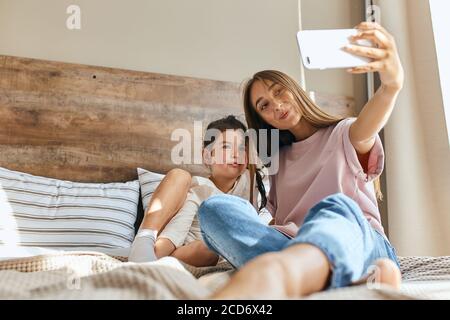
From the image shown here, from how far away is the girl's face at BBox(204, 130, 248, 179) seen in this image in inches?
65.7

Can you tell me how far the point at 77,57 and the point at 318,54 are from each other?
1261 mm

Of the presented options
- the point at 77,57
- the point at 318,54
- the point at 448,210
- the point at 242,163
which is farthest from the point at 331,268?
the point at 77,57

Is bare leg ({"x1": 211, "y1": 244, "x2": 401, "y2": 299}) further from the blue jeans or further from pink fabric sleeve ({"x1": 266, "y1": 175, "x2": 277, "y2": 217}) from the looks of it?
pink fabric sleeve ({"x1": 266, "y1": 175, "x2": 277, "y2": 217})

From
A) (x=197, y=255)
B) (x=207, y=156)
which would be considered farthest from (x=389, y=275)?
(x=207, y=156)

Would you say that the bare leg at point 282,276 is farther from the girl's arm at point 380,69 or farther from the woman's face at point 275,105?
the woman's face at point 275,105

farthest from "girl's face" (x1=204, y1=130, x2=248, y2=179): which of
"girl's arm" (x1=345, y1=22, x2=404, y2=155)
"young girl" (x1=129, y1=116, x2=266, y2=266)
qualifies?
"girl's arm" (x1=345, y1=22, x2=404, y2=155)

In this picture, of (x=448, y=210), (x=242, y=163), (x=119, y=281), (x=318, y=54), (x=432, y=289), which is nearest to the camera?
(x=119, y=281)

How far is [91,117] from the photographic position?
194 centimetres

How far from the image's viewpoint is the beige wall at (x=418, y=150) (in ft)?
6.31

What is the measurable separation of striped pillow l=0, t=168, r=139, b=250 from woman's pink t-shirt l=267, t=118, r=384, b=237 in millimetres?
624

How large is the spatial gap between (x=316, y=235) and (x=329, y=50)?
517 mm

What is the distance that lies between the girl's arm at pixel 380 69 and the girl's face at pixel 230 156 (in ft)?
2.07
